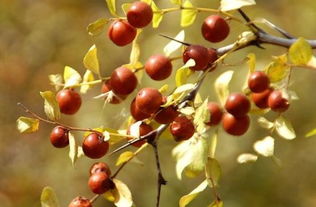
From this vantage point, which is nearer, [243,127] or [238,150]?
[243,127]

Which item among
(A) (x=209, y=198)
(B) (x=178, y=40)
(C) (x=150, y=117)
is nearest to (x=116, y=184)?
(C) (x=150, y=117)

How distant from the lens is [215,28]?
0.99m

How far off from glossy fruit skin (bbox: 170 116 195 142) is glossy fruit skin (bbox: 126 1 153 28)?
0.15m

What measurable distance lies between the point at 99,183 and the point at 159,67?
178 mm

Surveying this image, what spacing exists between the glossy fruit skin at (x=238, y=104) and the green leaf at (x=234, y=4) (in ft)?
0.54

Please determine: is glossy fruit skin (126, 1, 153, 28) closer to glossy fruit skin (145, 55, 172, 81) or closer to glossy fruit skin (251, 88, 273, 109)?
glossy fruit skin (145, 55, 172, 81)

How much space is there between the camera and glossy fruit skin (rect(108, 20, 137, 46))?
1.00 metres

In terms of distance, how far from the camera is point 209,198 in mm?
2682

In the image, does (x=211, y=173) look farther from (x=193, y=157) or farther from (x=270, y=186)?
(x=270, y=186)

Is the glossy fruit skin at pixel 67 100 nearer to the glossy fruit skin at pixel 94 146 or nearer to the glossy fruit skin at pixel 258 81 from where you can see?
the glossy fruit skin at pixel 94 146

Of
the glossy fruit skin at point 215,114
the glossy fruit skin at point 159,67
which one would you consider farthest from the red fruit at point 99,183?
the glossy fruit skin at point 215,114

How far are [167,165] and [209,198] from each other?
8.3 inches

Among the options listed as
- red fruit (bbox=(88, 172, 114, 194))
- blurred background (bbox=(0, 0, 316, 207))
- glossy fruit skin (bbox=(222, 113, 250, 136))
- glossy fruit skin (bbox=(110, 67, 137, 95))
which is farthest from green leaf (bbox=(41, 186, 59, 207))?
blurred background (bbox=(0, 0, 316, 207))

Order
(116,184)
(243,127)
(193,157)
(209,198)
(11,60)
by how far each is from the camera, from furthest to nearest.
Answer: (11,60), (209,198), (243,127), (116,184), (193,157)
